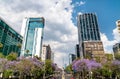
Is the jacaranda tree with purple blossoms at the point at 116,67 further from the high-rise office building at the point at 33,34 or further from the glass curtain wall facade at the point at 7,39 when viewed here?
the high-rise office building at the point at 33,34

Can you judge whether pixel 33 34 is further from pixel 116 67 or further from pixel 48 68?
pixel 116 67

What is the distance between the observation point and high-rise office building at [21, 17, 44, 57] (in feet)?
552

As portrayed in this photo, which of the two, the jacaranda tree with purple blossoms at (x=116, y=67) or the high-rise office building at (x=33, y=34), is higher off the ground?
the high-rise office building at (x=33, y=34)

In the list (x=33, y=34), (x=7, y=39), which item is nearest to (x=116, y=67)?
(x=7, y=39)

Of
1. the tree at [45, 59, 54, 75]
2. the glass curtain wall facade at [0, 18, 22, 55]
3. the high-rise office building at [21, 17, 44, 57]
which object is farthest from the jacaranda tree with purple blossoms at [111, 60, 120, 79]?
the high-rise office building at [21, 17, 44, 57]

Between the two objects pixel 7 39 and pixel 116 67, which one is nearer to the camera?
pixel 116 67

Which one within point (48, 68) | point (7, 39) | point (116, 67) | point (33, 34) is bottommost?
point (48, 68)

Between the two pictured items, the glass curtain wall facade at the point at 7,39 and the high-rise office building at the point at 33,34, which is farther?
the high-rise office building at the point at 33,34

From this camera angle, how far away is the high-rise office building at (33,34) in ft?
552

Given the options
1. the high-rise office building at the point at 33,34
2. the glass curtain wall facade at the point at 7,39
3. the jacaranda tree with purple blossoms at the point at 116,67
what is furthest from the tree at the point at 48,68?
the high-rise office building at the point at 33,34

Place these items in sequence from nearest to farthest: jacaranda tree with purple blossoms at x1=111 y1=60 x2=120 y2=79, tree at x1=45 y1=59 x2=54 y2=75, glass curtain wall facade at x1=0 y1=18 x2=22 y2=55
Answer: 1. jacaranda tree with purple blossoms at x1=111 y1=60 x2=120 y2=79
2. tree at x1=45 y1=59 x2=54 y2=75
3. glass curtain wall facade at x1=0 y1=18 x2=22 y2=55

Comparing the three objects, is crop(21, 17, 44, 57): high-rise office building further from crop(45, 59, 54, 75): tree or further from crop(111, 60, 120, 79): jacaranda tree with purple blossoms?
crop(111, 60, 120, 79): jacaranda tree with purple blossoms

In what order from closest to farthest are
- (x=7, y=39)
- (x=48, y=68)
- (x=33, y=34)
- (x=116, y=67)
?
(x=116, y=67) → (x=48, y=68) → (x=7, y=39) → (x=33, y=34)

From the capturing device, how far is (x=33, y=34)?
17412 cm
